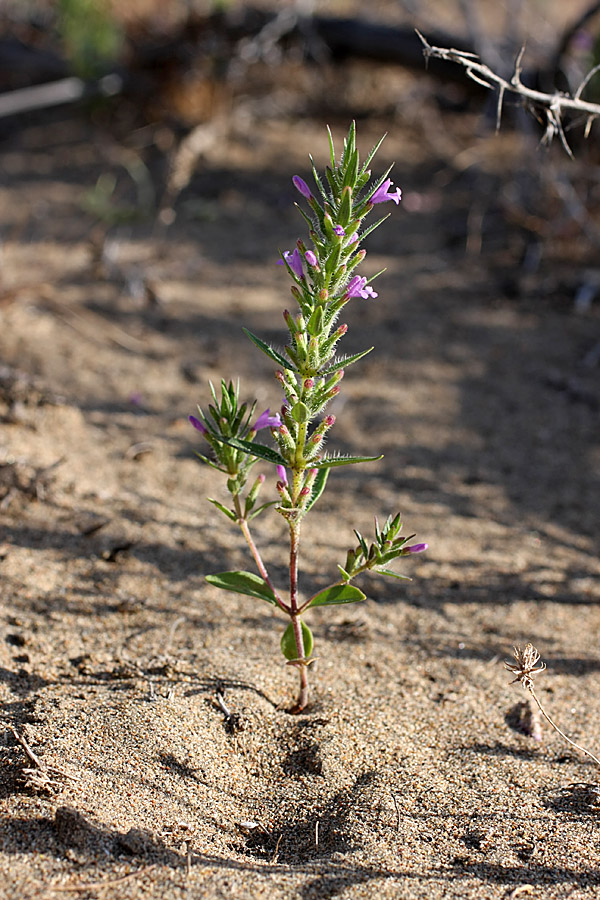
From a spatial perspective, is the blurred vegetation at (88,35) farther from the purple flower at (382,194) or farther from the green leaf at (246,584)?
the green leaf at (246,584)

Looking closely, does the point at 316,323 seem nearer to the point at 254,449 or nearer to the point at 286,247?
the point at 254,449

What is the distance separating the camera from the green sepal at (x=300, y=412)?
1668 millimetres

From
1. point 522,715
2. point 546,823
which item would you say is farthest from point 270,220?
point 546,823

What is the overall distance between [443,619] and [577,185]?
3278mm

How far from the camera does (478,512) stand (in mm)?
2959

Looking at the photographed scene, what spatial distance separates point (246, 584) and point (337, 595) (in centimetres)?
22

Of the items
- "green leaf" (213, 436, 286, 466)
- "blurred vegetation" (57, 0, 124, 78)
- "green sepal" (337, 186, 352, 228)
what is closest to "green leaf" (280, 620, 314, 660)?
"green leaf" (213, 436, 286, 466)

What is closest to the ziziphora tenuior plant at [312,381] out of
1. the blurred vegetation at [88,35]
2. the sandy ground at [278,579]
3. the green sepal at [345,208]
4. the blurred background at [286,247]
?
A: the green sepal at [345,208]

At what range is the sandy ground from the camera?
1.63 metres

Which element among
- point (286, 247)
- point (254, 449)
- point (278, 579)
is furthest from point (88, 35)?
point (254, 449)

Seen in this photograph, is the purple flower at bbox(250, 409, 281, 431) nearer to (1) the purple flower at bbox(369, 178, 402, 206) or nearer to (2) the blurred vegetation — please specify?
(1) the purple flower at bbox(369, 178, 402, 206)

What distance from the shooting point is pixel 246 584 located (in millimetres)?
1894

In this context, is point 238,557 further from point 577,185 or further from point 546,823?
point 577,185

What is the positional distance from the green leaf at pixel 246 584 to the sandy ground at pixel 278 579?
0.32 m
